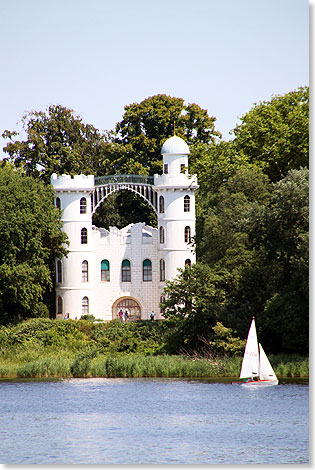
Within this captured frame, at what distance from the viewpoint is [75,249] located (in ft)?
227

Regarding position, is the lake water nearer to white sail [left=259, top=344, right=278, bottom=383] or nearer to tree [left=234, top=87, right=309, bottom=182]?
white sail [left=259, top=344, right=278, bottom=383]

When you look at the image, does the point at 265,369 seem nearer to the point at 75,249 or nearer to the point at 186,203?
the point at 186,203

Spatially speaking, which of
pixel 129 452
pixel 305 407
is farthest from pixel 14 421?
pixel 305 407

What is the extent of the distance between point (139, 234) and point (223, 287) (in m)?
17.7

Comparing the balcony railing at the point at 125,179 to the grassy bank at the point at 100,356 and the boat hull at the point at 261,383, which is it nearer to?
the grassy bank at the point at 100,356

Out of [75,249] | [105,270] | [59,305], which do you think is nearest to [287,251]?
[75,249]

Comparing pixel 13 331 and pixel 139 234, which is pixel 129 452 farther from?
pixel 139 234

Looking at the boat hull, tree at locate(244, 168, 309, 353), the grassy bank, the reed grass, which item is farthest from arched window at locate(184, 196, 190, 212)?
the boat hull

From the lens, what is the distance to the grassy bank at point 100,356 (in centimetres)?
4847

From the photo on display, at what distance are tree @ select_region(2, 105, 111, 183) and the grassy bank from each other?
62.6 ft

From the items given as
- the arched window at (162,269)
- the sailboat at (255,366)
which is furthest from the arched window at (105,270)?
the sailboat at (255,366)

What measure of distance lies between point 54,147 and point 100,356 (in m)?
26.2

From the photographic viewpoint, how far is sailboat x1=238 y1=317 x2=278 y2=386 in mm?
44688

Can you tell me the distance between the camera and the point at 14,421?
37344 mm
